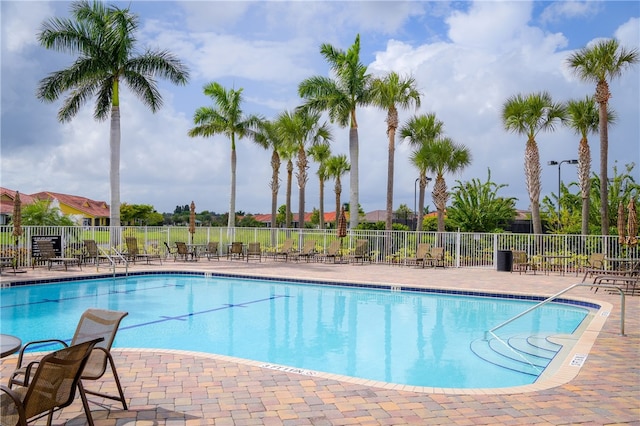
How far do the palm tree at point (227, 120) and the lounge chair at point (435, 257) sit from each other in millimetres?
12486

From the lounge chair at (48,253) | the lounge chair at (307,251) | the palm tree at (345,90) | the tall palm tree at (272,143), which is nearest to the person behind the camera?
the lounge chair at (48,253)

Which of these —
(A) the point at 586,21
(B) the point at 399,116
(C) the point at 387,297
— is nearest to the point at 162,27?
(C) the point at 387,297

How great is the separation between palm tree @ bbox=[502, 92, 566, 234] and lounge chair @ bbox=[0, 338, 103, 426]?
21705 mm

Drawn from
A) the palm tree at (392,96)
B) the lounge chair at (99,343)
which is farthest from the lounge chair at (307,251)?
the lounge chair at (99,343)

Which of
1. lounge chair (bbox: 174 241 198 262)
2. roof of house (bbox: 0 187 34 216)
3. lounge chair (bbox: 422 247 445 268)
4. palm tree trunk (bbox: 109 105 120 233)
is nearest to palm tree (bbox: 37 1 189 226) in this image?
palm tree trunk (bbox: 109 105 120 233)

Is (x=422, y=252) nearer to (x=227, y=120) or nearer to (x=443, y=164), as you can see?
(x=443, y=164)

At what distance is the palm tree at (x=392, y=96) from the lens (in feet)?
76.8

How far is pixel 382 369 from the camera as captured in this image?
22.8 ft

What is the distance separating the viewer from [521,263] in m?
17.2

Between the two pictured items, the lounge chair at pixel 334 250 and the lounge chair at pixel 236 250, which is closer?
the lounge chair at pixel 334 250

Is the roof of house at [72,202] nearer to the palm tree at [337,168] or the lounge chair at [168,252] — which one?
the palm tree at [337,168]

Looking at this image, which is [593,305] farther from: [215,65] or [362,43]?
[362,43]

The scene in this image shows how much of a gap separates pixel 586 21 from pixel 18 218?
16.7m

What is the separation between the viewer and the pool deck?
13.4 feet
